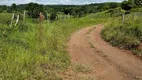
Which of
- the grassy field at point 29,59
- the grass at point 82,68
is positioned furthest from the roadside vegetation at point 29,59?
the grass at point 82,68

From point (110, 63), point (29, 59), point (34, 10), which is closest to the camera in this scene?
point (29, 59)

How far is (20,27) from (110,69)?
254 inches

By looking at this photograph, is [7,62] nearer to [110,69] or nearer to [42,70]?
[42,70]

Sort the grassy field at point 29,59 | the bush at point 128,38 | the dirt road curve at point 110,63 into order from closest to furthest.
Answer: the grassy field at point 29,59, the dirt road curve at point 110,63, the bush at point 128,38

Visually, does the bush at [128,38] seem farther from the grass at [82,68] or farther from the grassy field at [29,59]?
the grass at [82,68]

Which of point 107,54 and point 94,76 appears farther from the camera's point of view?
point 107,54

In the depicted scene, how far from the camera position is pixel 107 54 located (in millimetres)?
11992

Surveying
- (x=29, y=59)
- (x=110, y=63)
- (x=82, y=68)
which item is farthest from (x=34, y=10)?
(x=29, y=59)

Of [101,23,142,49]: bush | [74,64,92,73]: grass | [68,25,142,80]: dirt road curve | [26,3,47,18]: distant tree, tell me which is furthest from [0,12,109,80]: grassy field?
[26,3,47,18]: distant tree

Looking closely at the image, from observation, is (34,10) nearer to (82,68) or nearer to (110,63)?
(110,63)

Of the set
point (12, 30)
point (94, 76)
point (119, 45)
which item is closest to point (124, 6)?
point (119, 45)

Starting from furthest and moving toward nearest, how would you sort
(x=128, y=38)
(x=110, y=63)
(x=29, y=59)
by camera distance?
(x=128, y=38) < (x=110, y=63) < (x=29, y=59)

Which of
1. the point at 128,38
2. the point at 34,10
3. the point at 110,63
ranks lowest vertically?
the point at 110,63

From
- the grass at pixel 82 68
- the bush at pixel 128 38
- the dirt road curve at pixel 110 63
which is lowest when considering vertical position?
the dirt road curve at pixel 110 63
